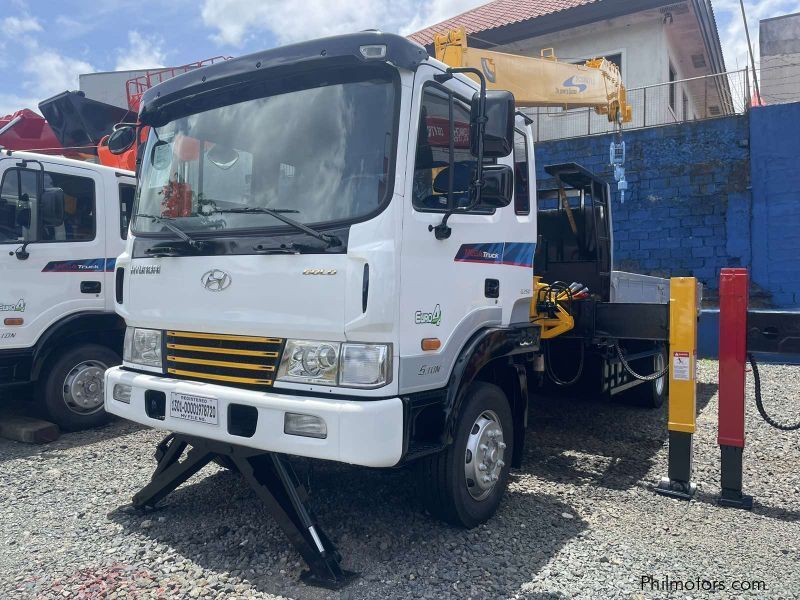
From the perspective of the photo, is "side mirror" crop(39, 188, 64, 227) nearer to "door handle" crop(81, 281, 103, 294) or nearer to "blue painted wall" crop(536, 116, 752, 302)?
"door handle" crop(81, 281, 103, 294)

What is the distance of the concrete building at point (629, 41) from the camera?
13188mm

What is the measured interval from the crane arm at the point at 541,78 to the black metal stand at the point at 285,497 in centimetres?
378

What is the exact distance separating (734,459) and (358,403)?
107 inches

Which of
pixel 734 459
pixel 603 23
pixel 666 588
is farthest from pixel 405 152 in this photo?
pixel 603 23

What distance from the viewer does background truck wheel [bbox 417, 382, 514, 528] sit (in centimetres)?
355

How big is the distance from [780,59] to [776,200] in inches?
204

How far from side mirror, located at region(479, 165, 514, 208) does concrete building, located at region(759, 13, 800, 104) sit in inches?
453

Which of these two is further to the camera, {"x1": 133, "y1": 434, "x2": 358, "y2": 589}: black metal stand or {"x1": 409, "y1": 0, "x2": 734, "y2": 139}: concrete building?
{"x1": 409, "y1": 0, "x2": 734, "y2": 139}: concrete building

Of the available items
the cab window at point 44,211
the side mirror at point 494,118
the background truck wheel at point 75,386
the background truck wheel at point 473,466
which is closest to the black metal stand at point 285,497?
the background truck wheel at point 473,466

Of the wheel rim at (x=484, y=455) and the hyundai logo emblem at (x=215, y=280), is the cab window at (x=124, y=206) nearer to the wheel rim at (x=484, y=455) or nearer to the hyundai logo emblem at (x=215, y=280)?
the hyundai logo emblem at (x=215, y=280)

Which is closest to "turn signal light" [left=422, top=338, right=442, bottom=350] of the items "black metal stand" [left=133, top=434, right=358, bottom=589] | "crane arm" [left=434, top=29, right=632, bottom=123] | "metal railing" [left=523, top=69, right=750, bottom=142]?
"black metal stand" [left=133, top=434, right=358, bottom=589]

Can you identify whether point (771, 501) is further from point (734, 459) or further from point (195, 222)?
point (195, 222)

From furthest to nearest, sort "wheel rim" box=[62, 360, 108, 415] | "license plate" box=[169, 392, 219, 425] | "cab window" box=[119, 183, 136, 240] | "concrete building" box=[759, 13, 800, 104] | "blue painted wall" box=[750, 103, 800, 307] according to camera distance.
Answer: "concrete building" box=[759, 13, 800, 104]
"blue painted wall" box=[750, 103, 800, 307]
"cab window" box=[119, 183, 136, 240]
"wheel rim" box=[62, 360, 108, 415]
"license plate" box=[169, 392, 219, 425]

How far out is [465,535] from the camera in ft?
12.1
